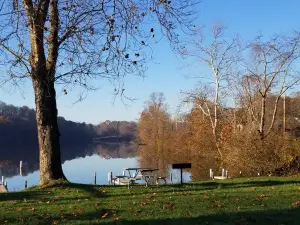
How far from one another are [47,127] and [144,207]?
206 inches

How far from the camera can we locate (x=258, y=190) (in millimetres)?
10953

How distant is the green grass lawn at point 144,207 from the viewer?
6.98 m

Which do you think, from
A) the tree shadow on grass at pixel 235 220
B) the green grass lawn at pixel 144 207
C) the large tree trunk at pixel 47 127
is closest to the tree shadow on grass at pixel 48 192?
the green grass lawn at pixel 144 207

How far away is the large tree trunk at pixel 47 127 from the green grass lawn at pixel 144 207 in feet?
3.05

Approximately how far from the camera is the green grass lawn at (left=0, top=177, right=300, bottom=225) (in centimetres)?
698

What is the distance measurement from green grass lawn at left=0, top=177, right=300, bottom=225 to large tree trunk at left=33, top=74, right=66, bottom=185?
931 mm

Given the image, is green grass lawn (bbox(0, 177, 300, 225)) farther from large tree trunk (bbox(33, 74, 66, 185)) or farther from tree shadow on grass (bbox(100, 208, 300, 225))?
large tree trunk (bbox(33, 74, 66, 185))

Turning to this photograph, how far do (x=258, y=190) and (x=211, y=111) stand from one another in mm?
22736

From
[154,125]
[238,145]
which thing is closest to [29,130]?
[154,125]

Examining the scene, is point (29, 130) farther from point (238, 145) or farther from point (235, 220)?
point (235, 220)

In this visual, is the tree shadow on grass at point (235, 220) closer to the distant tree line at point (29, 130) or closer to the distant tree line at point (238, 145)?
the distant tree line at point (238, 145)

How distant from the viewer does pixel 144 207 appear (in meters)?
8.15

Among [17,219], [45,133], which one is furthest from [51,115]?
[17,219]

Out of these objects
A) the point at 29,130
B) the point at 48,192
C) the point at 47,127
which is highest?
the point at 29,130
